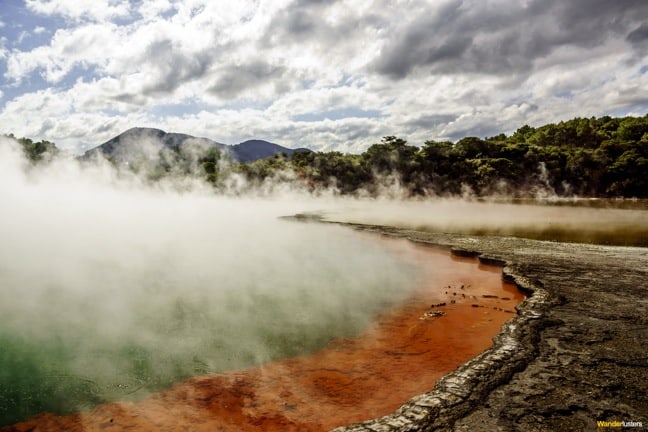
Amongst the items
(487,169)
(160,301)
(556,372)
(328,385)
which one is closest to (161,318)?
(160,301)

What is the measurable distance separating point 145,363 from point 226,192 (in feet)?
122

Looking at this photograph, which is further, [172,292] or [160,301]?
[172,292]

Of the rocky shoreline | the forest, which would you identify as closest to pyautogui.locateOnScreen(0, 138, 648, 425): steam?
the rocky shoreline

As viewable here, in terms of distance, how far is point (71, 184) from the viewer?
33.0 meters

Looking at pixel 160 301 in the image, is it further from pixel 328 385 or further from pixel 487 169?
pixel 487 169

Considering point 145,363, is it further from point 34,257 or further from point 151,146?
point 151,146

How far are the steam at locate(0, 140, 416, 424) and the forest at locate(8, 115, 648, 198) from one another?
23493mm

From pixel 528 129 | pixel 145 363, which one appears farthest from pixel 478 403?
pixel 528 129

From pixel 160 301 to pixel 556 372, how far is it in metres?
6.74

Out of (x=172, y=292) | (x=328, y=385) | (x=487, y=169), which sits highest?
(x=487, y=169)

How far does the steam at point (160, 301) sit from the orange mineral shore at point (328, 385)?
31cm

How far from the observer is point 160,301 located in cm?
773

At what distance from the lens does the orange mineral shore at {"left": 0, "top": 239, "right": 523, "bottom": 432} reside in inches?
167

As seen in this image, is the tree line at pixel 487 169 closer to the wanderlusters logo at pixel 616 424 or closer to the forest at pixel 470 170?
the forest at pixel 470 170
